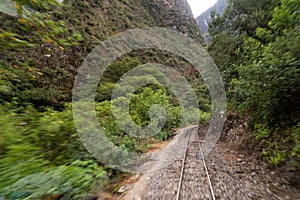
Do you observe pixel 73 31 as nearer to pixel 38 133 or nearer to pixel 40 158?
pixel 38 133

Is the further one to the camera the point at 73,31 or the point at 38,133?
the point at 38,133

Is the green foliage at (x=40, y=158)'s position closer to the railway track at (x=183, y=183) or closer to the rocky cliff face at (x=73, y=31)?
the rocky cliff face at (x=73, y=31)

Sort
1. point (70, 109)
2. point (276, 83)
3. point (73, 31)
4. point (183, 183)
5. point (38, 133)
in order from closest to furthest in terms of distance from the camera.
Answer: point (73, 31) → point (38, 133) → point (183, 183) → point (276, 83) → point (70, 109)

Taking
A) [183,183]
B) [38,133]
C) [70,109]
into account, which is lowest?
[183,183]

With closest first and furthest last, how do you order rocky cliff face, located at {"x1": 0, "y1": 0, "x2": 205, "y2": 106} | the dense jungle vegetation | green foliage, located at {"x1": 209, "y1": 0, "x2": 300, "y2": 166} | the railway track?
the dense jungle vegetation, rocky cliff face, located at {"x1": 0, "y1": 0, "x2": 205, "y2": 106}, the railway track, green foliage, located at {"x1": 209, "y1": 0, "x2": 300, "y2": 166}

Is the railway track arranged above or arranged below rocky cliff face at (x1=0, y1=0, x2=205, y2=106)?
below

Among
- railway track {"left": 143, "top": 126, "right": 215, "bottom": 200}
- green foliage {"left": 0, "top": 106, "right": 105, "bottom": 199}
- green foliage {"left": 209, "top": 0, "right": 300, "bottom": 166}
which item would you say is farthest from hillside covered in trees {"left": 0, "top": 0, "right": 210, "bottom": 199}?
green foliage {"left": 209, "top": 0, "right": 300, "bottom": 166}

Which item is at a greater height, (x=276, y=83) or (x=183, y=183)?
(x=276, y=83)

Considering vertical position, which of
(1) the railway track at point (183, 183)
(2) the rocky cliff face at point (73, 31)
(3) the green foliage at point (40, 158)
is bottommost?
(1) the railway track at point (183, 183)

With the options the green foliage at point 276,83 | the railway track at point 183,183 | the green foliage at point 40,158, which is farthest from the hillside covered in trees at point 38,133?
the green foliage at point 276,83

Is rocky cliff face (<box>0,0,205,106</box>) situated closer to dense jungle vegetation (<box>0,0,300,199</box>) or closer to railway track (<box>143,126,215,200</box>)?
A: dense jungle vegetation (<box>0,0,300,199</box>)

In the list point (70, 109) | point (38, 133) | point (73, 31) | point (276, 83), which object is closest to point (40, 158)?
point (38, 133)

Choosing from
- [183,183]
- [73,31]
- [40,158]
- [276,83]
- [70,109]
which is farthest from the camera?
[70,109]

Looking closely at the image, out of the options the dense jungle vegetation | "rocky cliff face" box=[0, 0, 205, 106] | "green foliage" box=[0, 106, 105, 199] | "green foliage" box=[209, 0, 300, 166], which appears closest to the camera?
the dense jungle vegetation
